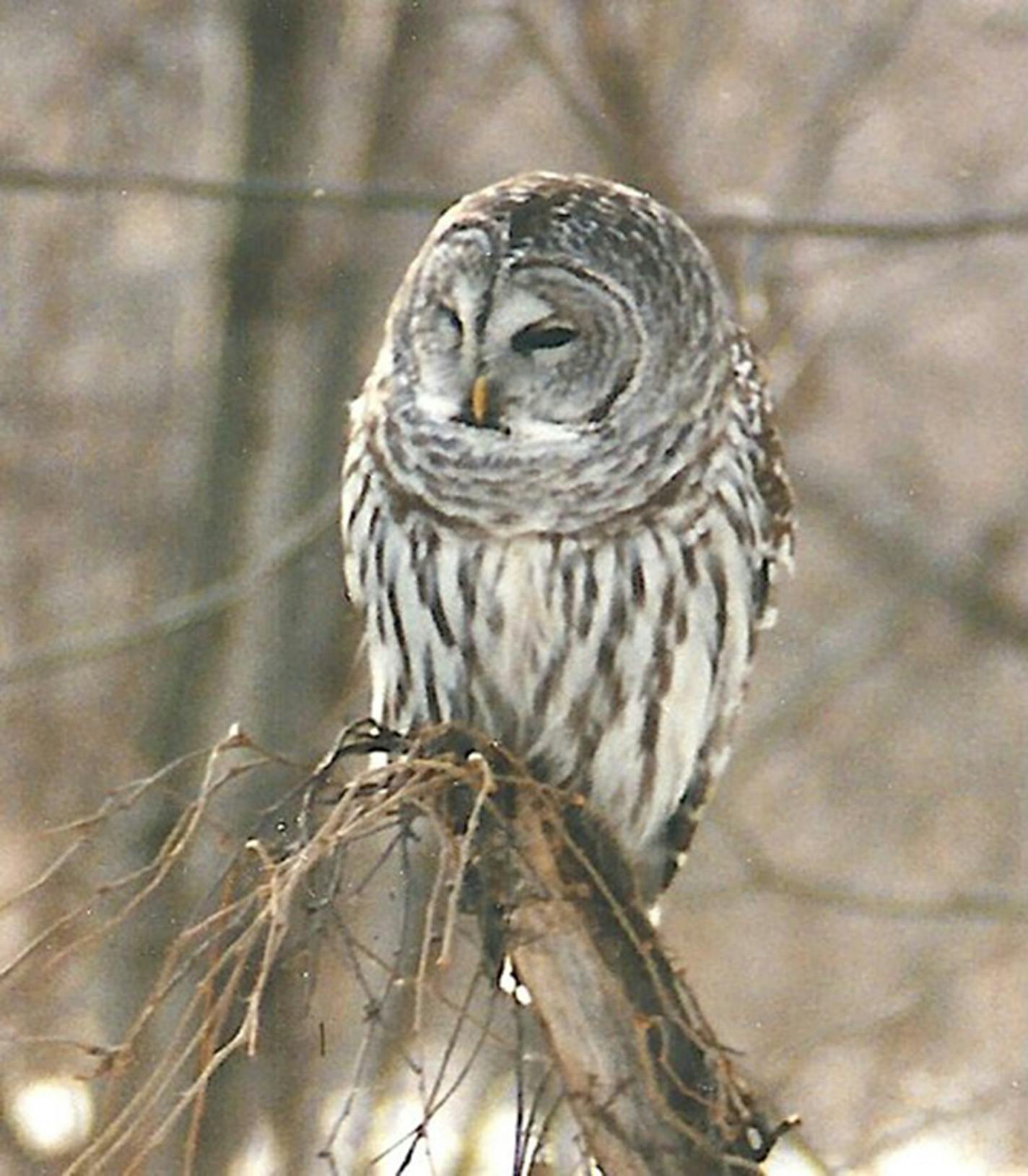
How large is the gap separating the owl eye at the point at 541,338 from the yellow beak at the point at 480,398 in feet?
0.25

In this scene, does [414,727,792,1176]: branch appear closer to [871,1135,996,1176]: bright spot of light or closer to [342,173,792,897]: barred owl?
[342,173,792,897]: barred owl

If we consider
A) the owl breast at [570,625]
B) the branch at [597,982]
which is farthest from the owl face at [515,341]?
the branch at [597,982]

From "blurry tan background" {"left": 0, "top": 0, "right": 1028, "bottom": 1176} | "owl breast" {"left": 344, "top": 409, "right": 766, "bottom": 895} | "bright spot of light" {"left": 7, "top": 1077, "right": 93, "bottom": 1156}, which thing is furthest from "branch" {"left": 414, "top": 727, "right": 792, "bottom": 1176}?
"bright spot of light" {"left": 7, "top": 1077, "right": 93, "bottom": 1156}

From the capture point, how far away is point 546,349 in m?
3.98

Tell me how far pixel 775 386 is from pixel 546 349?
2388mm

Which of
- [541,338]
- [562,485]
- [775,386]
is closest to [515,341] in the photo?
[541,338]

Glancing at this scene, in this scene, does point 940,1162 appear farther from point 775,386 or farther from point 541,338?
point 541,338

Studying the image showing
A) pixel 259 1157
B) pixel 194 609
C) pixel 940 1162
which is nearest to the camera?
pixel 194 609

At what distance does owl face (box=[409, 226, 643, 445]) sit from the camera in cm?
387

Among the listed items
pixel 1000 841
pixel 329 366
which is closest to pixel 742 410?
pixel 329 366

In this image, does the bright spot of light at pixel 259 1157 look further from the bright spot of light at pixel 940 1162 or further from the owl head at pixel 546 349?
the bright spot of light at pixel 940 1162

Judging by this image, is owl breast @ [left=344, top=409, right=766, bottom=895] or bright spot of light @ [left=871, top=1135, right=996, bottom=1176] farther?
bright spot of light @ [left=871, top=1135, right=996, bottom=1176]

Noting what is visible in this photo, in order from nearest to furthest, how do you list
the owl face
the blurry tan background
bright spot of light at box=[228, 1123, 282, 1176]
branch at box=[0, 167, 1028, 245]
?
the owl face < branch at box=[0, 167, 1028, 245] < bright spot of light at box=[228, 1123, 282, 1176] < the blurry tan background

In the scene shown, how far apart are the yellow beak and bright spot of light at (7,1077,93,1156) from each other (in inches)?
45.7
